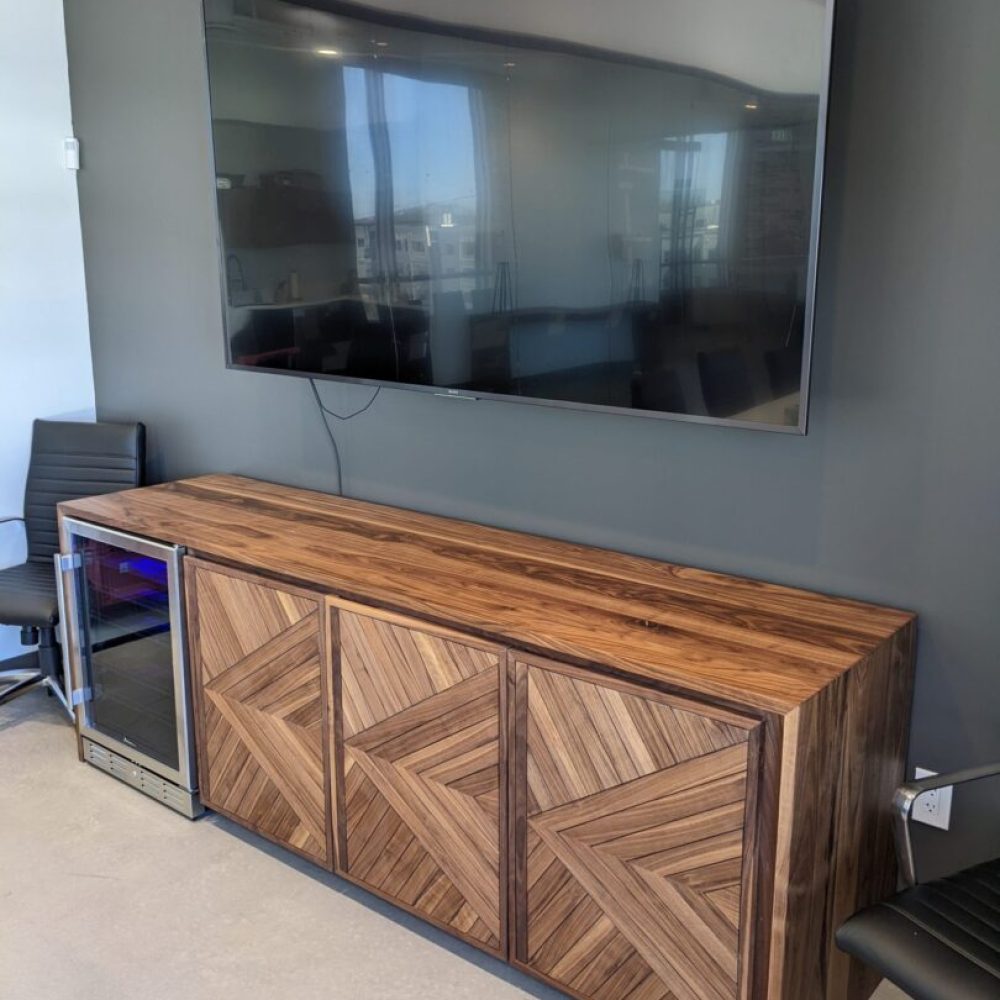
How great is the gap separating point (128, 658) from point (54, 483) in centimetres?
85

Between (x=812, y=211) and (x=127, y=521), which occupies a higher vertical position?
(x=812, y=211)

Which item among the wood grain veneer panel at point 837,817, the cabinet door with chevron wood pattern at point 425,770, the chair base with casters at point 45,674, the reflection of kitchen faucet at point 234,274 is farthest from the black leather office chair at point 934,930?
the chair base with casters at point 45,674

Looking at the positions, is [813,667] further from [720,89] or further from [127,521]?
[127,521]

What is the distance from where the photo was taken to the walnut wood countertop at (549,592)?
1823mm

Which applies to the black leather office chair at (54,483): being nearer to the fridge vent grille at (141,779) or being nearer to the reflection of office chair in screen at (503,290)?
the fridge vent grille at (141,779)

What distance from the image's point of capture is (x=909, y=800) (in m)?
1.76

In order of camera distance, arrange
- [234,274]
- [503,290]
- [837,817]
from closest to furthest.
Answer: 1. [837,817]
2. [503,290]
3. [234,274]

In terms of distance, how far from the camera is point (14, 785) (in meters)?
3.04

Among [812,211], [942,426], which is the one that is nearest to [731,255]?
[812,211]

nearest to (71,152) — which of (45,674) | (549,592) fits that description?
(45,674)

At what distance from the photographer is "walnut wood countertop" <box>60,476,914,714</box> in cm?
182

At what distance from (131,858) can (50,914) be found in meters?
0.25

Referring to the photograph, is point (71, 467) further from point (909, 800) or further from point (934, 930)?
point (934, 930)

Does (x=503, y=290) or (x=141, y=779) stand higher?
(x=503, y=290)
